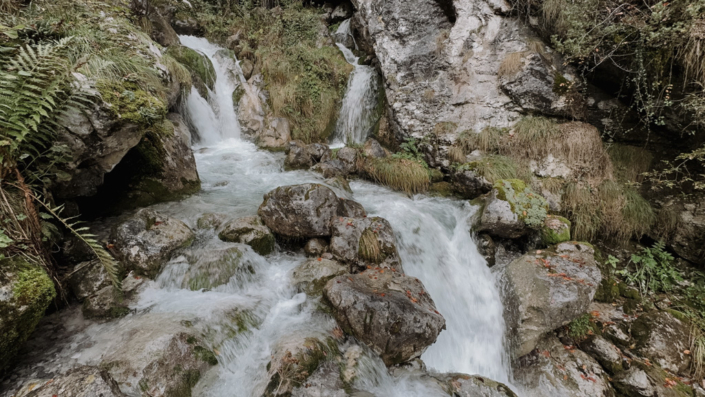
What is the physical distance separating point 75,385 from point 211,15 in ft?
44.7

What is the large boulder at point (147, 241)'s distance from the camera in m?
3.76

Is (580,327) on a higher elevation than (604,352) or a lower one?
higher

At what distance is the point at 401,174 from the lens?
23.0ft

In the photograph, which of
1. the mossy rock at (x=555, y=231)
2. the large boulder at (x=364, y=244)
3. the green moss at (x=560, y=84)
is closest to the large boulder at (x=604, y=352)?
the mossy rock at (x=555, y=231)

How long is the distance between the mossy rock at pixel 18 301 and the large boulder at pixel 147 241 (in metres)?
1.24

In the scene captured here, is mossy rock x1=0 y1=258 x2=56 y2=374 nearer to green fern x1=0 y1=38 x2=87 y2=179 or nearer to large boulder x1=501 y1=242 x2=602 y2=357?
green fern x1=0 y1=38 x2=87 y2=179

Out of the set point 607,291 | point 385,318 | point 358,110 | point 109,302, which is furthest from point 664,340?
point 358,110

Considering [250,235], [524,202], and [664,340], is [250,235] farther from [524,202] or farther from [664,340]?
[664,340]

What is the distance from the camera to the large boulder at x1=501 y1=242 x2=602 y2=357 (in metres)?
3.99

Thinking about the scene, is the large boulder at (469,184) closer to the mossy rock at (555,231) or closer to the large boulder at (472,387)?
the mossy rock at (555,231)

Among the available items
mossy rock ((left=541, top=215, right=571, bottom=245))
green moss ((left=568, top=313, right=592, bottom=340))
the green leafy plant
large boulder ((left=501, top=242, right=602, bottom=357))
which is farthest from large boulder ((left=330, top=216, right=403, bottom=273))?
the green leafy plant

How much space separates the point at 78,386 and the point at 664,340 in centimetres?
686

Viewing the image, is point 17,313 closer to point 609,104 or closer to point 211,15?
point 609,104

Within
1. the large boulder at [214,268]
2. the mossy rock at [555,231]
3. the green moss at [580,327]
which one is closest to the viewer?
the large boulder at [214,268]
